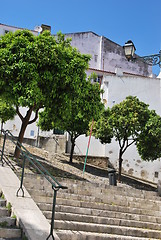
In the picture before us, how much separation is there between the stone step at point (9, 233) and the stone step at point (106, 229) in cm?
122

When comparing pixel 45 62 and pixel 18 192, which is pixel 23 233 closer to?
pixel 18 192

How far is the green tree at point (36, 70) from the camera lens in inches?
447

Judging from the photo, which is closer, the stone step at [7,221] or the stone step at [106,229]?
the stone step at [7,221]

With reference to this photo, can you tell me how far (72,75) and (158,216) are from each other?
21.5 ft

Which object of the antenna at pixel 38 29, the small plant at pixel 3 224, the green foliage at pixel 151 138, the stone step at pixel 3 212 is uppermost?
the antenna at pixel 38 29

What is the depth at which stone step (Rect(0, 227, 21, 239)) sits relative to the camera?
15.3ft

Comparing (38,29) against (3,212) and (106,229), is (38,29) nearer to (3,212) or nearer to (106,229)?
(106,229)

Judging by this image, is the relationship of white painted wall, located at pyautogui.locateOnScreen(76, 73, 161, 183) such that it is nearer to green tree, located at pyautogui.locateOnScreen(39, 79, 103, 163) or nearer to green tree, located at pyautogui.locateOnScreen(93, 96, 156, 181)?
green tree, located at pyautogui.locateOnScreen(93, 96, 156, 181)

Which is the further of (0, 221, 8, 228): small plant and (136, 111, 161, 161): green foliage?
(136, 111, 161, 161): green foliage

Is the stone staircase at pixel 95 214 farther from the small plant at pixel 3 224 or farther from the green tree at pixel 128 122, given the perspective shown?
the green tree at pixel 128 122

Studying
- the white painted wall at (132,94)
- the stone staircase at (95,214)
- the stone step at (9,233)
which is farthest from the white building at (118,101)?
the stone step at (9,233)

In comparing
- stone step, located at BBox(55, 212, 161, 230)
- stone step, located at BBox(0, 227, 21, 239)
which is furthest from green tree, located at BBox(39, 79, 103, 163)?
stone step, located at BBox(0, 227, 21, 239)

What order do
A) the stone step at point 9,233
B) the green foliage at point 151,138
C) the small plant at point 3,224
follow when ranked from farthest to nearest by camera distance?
the green foliage at point 151,138
the small plant at point 3,224
the stone step at point 9,233

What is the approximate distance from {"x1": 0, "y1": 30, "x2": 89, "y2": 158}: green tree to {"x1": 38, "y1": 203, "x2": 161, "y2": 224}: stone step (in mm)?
5220
